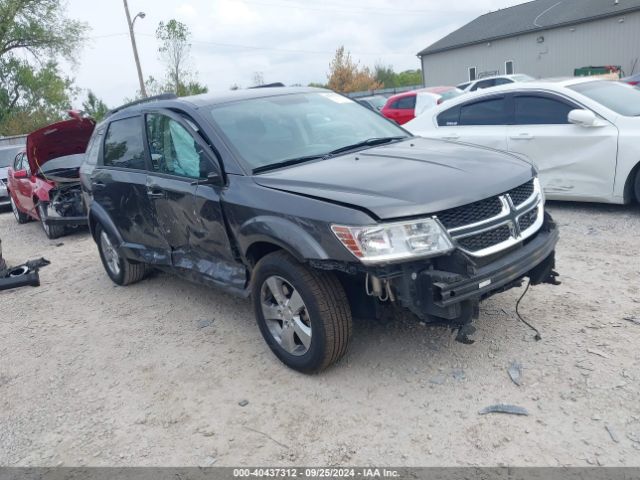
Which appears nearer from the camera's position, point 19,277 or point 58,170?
point 19,277

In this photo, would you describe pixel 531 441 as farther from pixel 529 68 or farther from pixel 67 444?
pixel 529 68

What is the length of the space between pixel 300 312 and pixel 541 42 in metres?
33.3

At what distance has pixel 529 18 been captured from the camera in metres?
34.4

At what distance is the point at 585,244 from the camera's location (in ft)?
18.4

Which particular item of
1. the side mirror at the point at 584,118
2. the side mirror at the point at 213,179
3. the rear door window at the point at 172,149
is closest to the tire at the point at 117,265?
the rear door window at the point at 172,149

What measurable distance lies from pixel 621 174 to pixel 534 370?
3.63 metres

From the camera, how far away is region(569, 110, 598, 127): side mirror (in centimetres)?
629

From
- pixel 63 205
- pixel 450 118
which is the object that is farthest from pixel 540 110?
pixel 63 205

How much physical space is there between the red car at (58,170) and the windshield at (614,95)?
22.2 feet

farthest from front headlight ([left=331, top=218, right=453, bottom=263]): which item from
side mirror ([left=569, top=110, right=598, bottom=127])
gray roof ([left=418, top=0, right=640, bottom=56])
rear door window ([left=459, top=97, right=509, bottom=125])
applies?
gray roof ([left=418, top=0, right=640, bottom=56])

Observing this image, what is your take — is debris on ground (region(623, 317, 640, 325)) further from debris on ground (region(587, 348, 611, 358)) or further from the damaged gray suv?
the damaged gray suv

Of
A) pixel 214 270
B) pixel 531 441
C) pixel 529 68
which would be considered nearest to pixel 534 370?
pixel 531 441

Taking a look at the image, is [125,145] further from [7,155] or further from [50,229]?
[7,155]

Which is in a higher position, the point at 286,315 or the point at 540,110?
the point at 540,110
